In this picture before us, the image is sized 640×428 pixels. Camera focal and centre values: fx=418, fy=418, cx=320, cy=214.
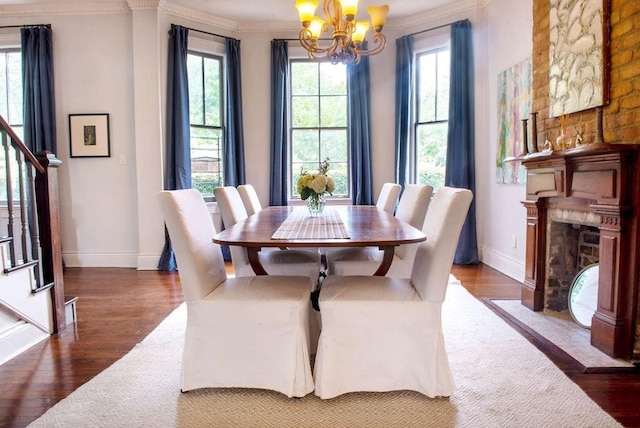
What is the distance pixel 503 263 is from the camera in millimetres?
4301

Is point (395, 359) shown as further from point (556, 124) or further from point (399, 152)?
point (399, 152)

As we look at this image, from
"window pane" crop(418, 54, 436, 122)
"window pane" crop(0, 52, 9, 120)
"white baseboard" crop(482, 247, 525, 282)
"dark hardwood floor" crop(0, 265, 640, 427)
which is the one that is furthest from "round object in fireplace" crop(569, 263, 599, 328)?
"window pane" crop(0, 52, 9, 120)

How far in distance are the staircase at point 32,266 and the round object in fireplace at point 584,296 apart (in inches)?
137

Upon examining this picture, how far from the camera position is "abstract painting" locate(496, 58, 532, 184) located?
3789mm

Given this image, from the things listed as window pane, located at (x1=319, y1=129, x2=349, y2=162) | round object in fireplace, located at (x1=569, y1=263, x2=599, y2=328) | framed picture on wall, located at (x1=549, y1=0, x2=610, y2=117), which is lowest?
round object in fireplace, located at (x1=569, y1=263, x2=599, y2=328)

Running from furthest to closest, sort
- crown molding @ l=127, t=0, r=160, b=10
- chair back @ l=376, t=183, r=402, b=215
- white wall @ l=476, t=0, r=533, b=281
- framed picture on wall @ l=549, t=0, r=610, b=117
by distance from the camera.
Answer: crown molding @ l=127, t=0, r=160, b=10
white wall @ l=476, t=0, r=533, b=281
chair back @ l=376, t=183, r=402, b=215
framed picture on wall @ l=549, t=0, r=610, b=117

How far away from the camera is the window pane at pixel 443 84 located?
491 centimetres

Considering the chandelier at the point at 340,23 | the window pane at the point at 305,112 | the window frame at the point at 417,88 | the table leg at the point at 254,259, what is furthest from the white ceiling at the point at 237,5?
the table leg at the point at 254,259

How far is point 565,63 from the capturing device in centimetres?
291

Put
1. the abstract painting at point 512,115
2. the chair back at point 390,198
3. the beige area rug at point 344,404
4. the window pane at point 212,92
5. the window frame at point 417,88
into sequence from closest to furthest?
the beige area rug at point 344,404 → the chair back at point 390,198 → the abstract painting at point 512,115 → the window frame at point 417,88 → the window pane at point 212,92

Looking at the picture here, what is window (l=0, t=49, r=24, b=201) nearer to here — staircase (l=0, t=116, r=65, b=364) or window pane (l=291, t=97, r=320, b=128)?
staircase (l=0, t=116, r=65, b=364)

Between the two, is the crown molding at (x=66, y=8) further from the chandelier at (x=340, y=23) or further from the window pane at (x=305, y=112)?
the chandelier at (x=340, y=23)

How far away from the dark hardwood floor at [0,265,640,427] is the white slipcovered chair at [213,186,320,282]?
0.75 meters

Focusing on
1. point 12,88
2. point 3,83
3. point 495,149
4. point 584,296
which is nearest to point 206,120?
point 12,88
